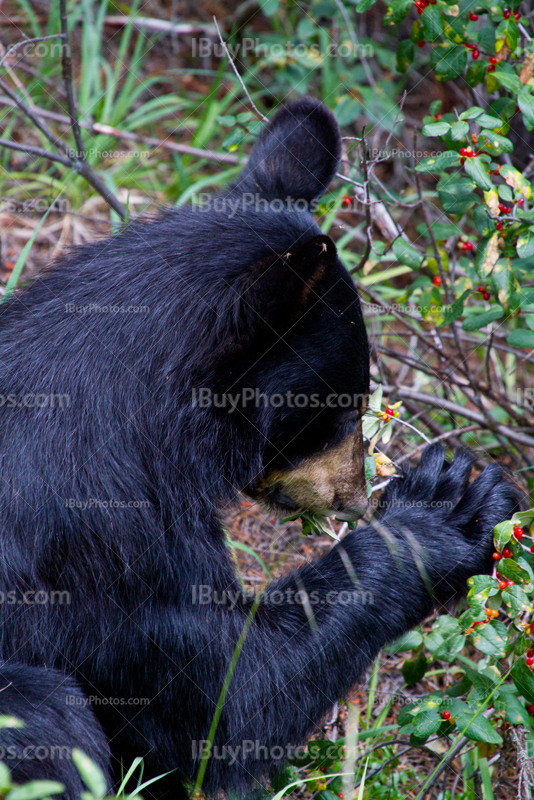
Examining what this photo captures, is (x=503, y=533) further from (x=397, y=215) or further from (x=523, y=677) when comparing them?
(x=397, y=215)

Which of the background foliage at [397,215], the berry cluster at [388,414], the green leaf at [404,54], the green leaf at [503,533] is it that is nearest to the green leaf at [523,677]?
the background foliage at [397,215]

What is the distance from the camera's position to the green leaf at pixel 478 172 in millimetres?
3229

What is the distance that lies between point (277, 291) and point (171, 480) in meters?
0.77

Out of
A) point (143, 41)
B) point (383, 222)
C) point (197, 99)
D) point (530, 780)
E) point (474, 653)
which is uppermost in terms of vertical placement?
point (143, 41)

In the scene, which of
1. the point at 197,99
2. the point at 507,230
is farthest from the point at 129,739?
the point at 197,99

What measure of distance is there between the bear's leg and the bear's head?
104 centimetres

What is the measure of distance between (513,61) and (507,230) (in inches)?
44.0

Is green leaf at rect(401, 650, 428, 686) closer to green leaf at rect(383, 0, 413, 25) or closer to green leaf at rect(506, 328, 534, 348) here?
green leaf at rect(506, 328, 534, 348)

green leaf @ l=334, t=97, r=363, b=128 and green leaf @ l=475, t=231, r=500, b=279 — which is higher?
green leaf @ l=334, t=97, r=363, b=128

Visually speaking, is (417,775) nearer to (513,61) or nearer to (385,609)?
(385,609)

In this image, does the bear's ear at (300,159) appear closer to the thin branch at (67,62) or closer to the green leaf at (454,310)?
the green leaf at (454,310)

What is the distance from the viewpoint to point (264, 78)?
24.7 feet

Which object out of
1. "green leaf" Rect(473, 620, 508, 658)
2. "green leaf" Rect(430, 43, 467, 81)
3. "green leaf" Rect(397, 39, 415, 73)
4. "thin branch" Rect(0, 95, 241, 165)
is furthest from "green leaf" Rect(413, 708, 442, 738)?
"thin branch" Rect(0, 95, 241, 165)

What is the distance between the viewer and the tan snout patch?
331 centimetres
